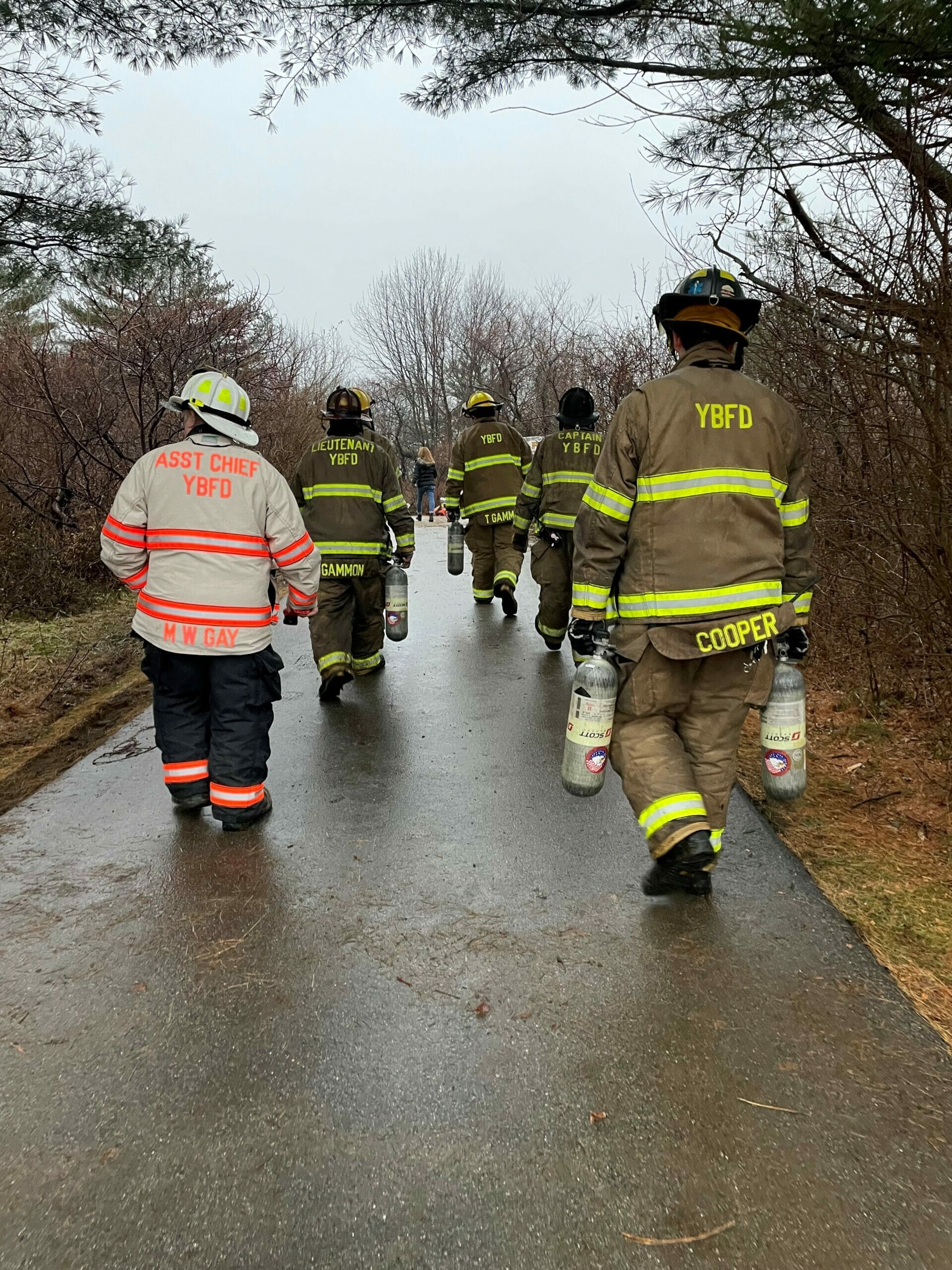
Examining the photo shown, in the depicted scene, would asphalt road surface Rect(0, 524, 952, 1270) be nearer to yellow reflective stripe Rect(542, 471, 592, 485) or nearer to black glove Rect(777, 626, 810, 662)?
black glove Rect(777, 626, 810, 662)

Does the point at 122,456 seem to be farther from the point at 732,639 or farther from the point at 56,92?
the point at 732,639

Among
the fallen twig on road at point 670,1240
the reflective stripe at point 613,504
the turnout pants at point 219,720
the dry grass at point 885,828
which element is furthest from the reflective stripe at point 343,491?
the fallen twig on road at point 670,1240

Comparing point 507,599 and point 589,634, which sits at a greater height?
point 589,634

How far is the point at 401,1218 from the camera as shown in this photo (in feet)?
6.47

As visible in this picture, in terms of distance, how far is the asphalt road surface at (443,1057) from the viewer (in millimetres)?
1951

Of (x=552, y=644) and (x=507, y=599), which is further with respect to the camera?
(x=507, y=599)

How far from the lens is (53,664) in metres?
6.96

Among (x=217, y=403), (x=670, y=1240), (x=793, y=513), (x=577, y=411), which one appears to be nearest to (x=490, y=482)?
(x=577, y=411)

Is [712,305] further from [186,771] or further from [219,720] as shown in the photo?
[186,771]

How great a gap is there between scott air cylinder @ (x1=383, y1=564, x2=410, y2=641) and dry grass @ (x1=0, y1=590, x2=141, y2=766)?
221 cm

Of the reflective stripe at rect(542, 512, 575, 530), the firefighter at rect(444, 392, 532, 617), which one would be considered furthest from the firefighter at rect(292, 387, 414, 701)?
the firefighter at rect(444, 392, 532, 617)

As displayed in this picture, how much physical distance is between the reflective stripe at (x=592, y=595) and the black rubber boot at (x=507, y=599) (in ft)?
18.7

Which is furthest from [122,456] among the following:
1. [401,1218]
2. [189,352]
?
[401,1218]

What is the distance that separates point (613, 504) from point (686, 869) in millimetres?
1370
